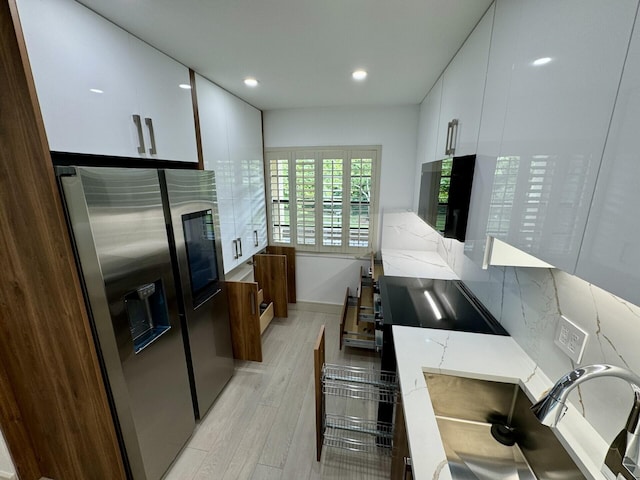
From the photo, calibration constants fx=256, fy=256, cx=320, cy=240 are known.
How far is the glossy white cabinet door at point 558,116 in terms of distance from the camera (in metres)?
0.51

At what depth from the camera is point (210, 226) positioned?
1844 mm

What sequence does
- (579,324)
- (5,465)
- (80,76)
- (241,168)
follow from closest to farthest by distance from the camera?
(579,324)
(80,76)
(5,465)
(241,168)

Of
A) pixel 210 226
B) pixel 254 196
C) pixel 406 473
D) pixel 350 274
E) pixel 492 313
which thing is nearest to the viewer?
pixel 406 473

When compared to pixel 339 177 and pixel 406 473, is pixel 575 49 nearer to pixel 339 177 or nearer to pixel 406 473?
pixel 406 473

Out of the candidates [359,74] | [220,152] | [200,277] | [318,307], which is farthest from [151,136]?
[318,307]

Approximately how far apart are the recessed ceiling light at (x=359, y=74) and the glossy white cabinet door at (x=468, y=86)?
57cm

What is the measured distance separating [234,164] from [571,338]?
8.25 ft

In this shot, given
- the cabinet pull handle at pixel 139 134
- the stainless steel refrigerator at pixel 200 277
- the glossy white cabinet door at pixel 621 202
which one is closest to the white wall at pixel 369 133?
the stainless steel refrigerator at pixel 200 277

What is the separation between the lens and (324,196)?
309 centimetres

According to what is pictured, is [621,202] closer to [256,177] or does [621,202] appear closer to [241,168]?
[241,168]

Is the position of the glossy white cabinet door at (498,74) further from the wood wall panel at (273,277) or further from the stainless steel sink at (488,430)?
the wood wall panel at (273,277)

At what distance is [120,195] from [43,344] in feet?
2.54

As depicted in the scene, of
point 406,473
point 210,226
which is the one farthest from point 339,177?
point 406,473

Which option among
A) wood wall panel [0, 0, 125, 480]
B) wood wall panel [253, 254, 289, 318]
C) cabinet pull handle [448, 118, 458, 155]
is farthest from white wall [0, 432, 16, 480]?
cabinet pull handle [448, 118, 458, 155]
